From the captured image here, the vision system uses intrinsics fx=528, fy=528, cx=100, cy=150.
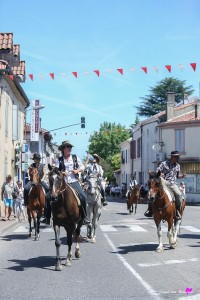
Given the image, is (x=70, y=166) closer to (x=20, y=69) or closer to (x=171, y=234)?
(x=171, y=234)

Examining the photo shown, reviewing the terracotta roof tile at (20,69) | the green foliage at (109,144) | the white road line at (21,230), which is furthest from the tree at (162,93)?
the white road line at (21,230)

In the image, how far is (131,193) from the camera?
29250mm

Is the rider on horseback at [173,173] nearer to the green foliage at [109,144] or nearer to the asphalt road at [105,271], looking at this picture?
the asphalt road at [105,271]

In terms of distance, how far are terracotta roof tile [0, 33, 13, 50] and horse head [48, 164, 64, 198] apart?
62.9 ft

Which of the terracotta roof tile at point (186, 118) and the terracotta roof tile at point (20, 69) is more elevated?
the terracotta roof tile at point (20, 69)

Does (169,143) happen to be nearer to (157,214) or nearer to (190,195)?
(190,195)

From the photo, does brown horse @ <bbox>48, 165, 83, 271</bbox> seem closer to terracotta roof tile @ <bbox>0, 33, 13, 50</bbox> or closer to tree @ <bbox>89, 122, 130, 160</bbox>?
terracotta roof tile @ <bbox>0, 33, 13, 50</bbox>

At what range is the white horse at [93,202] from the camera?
14.9m

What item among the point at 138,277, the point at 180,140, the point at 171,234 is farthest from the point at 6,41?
the point at 180,140

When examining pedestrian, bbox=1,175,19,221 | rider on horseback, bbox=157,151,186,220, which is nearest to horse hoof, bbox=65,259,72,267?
rider on horseback, bbox=157,151,186,220

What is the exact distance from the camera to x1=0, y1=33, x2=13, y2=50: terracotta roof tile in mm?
28469

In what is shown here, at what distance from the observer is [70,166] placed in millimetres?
11375

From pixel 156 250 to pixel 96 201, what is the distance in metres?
3.27

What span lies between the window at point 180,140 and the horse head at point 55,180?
135 feet
